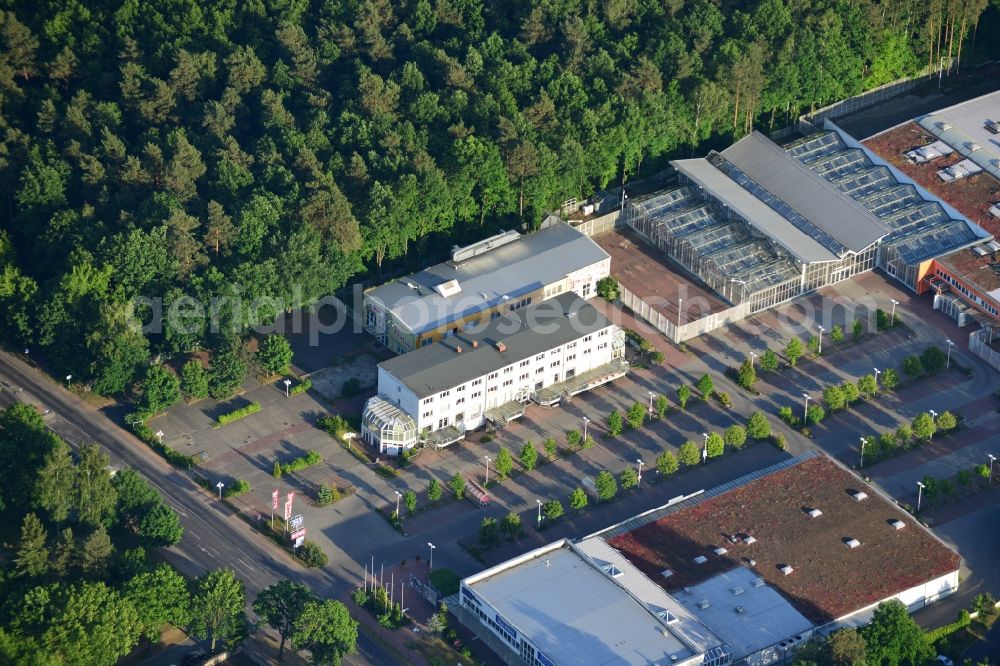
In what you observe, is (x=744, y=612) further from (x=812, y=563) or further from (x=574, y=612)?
(x=574, y=612)

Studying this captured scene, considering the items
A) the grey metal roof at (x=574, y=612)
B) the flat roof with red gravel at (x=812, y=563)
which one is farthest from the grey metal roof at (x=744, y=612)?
the grey metal roof at (x=574, y=612)

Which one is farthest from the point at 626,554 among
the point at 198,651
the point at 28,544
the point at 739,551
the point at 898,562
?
the point at 28,544

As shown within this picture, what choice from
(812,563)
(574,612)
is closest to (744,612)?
(812,563)

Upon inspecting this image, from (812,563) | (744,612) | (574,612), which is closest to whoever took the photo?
(574,612)

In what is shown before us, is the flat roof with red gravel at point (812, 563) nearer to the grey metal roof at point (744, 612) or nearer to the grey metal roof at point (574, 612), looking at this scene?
the grey metal roof at point (744, 612)

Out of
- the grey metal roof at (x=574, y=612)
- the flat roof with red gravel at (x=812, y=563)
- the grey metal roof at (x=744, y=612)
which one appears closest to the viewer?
the grey metal roof at (x=574, y=612)

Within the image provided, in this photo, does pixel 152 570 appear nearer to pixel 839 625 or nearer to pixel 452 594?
pixel 452 594
